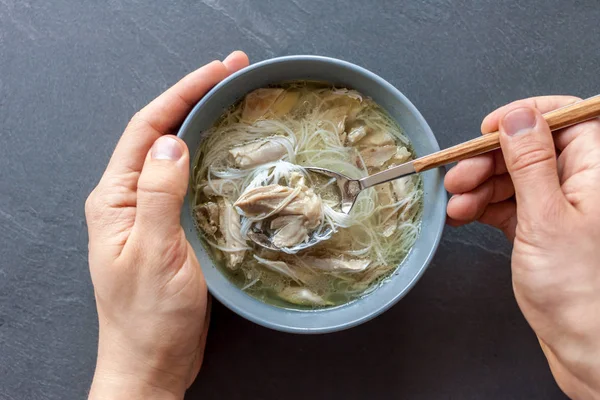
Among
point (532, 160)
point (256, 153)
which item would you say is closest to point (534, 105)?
point (532, 160)

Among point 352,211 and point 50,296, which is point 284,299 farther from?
point 50,296

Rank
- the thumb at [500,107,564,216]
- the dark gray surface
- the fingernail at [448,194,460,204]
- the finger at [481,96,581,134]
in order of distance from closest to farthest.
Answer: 1. the thumb at [500,107,564,216]
2. the finger at [481,96,581,134]
3. the fingernail at [448,194,460,204]
4. the dark gray surface

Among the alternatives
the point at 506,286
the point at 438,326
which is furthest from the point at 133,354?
the point at 506,286

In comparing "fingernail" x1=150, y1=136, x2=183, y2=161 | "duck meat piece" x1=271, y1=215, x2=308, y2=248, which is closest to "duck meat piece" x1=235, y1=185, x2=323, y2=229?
"duck meat piece" x1=271, y1=215, x2=308, y2=248

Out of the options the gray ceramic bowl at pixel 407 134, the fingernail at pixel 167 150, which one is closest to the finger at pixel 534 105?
the gray ceramic bowl at pixel 407 134

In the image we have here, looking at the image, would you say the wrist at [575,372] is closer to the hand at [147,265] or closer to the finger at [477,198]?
the finger at [477,198]

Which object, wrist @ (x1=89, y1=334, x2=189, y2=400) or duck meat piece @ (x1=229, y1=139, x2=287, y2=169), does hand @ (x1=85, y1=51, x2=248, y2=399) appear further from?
duck meat piece @ (x1=229, y1=139, x2=287, y2=169)
